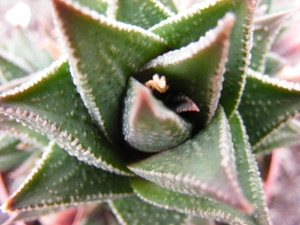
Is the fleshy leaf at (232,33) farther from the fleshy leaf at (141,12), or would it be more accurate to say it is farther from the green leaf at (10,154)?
the green leaf at (10,154)

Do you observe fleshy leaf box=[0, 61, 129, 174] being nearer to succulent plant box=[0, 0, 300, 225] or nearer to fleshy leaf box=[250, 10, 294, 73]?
succulent plant box=[0, 0, 300, 225]

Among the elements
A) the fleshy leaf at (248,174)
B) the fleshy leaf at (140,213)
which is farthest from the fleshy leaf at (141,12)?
the fleshy leaf at (140,213)

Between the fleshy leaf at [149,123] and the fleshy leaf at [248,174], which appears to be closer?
the fleshy leaf at [149,123]

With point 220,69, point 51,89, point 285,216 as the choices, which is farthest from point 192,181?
point 285,216

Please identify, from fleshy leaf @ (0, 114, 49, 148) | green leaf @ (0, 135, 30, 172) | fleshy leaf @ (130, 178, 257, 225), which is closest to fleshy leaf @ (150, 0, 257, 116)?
fleshy leaf @ (130, 178, 257, 225)

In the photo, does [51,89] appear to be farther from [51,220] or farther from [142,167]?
[51,220]

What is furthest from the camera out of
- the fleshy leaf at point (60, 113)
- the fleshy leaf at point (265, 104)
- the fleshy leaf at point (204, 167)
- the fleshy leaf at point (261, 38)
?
the fleshy leaf at point (261, 38)

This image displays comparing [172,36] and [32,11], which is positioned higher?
[172,36]
